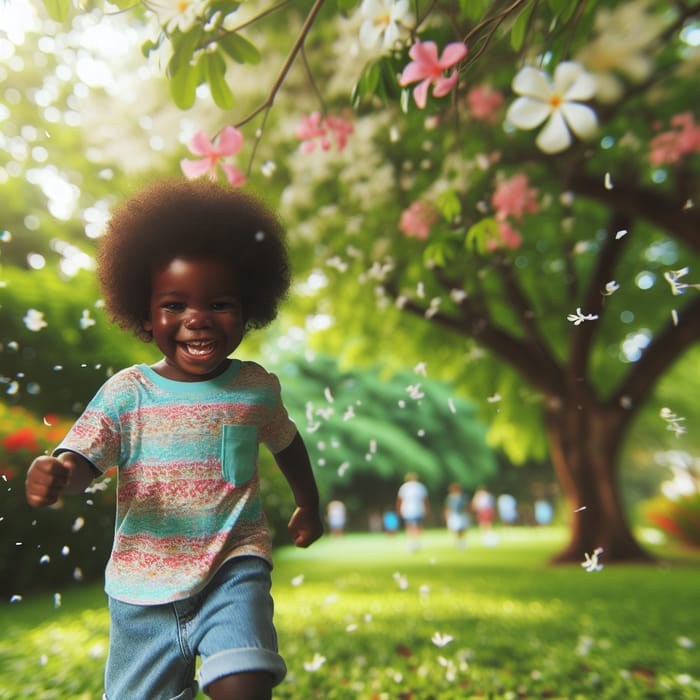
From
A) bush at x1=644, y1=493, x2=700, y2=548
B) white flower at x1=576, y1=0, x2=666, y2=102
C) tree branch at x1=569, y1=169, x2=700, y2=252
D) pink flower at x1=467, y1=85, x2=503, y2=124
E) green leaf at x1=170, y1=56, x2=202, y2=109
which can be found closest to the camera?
green leaf at x1=170, y1=56, x2=202, y2=109

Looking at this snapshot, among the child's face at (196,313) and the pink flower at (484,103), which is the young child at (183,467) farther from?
the pink flower at (484,103)

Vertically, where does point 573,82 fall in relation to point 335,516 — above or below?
above

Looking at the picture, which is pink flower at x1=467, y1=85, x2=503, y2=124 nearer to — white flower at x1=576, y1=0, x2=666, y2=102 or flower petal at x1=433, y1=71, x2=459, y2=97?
white flower at x1=576, y1=0, x2=666, y2=102

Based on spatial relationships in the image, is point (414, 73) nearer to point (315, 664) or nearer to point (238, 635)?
point (238, 635)

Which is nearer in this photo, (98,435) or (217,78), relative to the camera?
(98,435)

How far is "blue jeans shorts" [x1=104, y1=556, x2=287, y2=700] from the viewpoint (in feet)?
5.79

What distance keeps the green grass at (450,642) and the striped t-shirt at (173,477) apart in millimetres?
1088

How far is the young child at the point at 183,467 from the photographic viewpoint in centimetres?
177

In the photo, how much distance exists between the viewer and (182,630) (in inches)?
71.5

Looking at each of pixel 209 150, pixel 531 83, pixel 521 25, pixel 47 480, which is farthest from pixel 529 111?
pixel 47 480

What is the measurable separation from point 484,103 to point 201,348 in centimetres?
469

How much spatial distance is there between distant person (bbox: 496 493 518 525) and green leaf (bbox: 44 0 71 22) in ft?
99.8

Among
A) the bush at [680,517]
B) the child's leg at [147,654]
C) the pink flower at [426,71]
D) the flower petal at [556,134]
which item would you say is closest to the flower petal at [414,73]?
the pink flower at [426,71]

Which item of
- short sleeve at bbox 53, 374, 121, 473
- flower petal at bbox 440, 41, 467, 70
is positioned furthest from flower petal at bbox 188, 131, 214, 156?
short sleeve at bbox 53, 374, 121, 473
